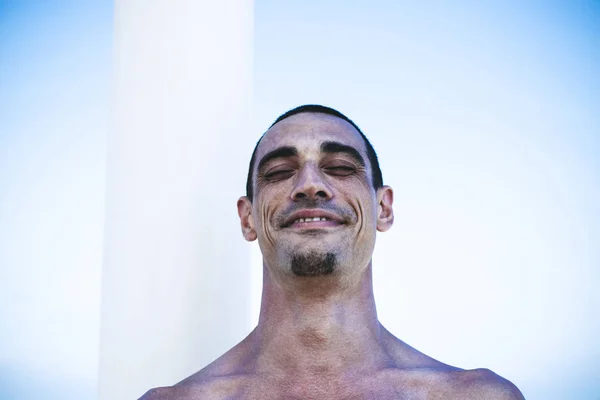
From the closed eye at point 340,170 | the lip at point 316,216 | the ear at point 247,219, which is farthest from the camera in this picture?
the ear at point 247,219

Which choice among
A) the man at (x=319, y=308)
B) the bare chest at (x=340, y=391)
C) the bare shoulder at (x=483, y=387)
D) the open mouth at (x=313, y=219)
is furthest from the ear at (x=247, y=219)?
the bare shoulder at (x=483, y=387)

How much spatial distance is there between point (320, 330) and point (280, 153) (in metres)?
0.75

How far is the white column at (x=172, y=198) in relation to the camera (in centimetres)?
280

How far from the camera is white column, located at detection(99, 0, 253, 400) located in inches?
110

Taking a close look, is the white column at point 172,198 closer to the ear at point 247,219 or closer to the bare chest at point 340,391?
the ear at point 247,219

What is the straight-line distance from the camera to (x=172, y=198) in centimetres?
292

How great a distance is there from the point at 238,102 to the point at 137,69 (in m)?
0.53

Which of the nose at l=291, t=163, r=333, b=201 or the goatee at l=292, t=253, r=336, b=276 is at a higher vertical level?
the nose at l=291, t=163, r=333, b=201

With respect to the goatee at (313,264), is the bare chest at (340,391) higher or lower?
lower

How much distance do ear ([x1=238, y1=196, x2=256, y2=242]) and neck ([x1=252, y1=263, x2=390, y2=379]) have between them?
0.31 meters

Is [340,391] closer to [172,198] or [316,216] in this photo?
[316,216]

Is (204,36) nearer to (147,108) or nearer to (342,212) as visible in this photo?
(147,108)

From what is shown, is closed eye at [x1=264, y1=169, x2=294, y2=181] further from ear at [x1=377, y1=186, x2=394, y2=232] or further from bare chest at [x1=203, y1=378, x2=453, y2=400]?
bare chest at [x1=203, y1=378, x2=453, y2=400]

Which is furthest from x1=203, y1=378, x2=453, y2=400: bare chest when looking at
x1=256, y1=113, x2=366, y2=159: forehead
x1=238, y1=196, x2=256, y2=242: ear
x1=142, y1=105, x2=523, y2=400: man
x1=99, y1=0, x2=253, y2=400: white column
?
x1=256, y1=113, x2=366, y2=159: forehead
